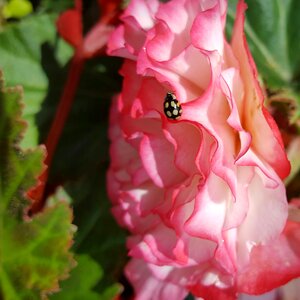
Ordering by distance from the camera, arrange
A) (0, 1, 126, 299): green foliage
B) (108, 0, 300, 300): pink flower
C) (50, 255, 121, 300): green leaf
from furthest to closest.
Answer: (0, 1, 126, 299): green foliage
(50, 255, 121, 300): green leaf
(108, 0, 300, 300): pink flower

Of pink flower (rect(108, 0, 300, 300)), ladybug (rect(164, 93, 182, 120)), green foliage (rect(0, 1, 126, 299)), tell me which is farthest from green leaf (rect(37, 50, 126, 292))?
ladybug (rect(164, 93, 182, 120))

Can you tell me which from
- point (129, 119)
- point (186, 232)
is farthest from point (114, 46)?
point (186, 232)

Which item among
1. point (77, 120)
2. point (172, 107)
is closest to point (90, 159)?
point (77, 120)

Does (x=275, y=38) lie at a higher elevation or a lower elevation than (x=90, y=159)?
higher

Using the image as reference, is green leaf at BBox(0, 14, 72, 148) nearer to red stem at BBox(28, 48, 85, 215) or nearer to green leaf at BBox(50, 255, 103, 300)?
red stem at BBox(28, 48, 85, 215)

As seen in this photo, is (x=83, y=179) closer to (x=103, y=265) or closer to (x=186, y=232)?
(x=103, y=265)

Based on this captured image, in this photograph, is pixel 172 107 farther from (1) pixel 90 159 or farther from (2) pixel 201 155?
(1) pixel 90 159

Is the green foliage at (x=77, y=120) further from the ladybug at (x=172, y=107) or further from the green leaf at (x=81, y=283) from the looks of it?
the ladybug at (x=172, y=107)
